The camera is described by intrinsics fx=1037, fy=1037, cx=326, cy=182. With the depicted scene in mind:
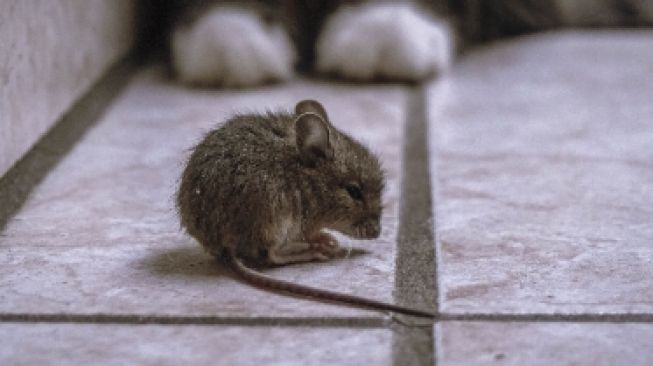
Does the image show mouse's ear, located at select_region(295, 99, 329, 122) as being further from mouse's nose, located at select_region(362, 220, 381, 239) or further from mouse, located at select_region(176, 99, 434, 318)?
mouse's nose, located at select_region(362, 220, 381, 239)

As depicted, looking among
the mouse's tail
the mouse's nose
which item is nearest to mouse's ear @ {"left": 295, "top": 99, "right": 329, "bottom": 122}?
the mouse's nose

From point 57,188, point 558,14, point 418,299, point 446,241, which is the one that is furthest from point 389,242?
Result: point 558,14

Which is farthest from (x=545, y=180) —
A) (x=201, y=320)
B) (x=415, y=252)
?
(x=201, y=320)

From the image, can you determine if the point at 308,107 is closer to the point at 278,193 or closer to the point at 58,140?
the point at 278,193

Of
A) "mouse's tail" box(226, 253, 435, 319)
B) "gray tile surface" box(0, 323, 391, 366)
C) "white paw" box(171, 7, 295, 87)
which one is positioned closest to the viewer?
"gray tile surface" box(0, 323, 391, 366)

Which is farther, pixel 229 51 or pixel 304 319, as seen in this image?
pixel 229 51

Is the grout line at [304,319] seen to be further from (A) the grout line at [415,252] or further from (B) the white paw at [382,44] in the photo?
(B) the white paw at [382,44]

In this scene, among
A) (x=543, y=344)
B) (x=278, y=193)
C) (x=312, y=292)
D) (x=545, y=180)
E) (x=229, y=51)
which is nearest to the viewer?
(x=543, y=344)
